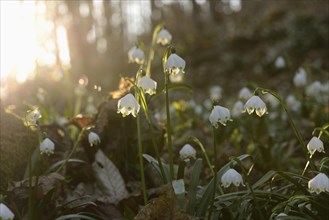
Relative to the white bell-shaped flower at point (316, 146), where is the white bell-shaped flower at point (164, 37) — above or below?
above

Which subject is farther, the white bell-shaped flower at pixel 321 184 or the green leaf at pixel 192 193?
the green leaf at pixel 192 193

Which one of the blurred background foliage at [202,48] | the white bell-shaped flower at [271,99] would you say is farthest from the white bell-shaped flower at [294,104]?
the blurred background foliage at [202,48]

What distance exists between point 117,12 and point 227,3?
501 cm

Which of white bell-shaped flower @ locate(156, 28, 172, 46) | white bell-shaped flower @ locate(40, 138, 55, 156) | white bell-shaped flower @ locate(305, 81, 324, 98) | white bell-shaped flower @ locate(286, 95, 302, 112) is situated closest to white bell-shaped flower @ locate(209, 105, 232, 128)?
white bell-shaped flower @ locate(40, 138, 55, 156)

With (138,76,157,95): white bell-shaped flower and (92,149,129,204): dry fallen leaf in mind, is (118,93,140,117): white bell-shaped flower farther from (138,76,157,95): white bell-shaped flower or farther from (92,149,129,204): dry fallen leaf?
(92,149,129,204): dry fallen leaf

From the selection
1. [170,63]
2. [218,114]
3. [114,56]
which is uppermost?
[170,63]

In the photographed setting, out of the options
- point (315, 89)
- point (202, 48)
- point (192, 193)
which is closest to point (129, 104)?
point (192, 193)

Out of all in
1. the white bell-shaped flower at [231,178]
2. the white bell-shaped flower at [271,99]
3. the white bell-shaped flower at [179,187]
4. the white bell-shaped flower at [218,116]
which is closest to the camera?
the white bell-shaped flower at [218,116]

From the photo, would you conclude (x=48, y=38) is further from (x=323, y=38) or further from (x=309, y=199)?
(x=309, y=199)

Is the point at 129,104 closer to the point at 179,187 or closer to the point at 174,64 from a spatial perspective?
the point at 174,64

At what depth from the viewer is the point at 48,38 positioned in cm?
1402

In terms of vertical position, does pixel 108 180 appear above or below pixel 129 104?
below

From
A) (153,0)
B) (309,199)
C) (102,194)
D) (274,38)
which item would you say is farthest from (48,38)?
(309,199)

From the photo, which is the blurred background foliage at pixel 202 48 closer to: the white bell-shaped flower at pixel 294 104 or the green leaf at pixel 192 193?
the white bell-shaped flower at pixel 294 104
